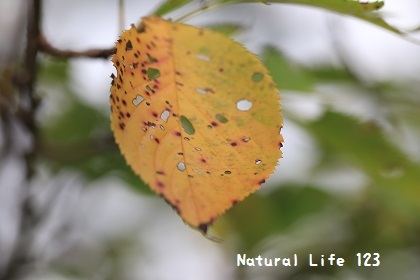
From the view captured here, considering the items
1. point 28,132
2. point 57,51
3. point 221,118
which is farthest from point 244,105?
point 28,132

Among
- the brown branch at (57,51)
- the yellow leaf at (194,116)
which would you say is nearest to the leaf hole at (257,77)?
the yellow leaf at (194,116)

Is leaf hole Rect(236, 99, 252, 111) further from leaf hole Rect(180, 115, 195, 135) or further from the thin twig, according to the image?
the thin twig

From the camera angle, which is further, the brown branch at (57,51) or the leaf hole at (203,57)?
the brown branch at (57,51)

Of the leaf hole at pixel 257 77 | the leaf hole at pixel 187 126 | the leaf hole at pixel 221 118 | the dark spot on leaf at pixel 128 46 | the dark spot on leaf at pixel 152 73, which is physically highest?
the dark spot on leaf at pixel 128 46

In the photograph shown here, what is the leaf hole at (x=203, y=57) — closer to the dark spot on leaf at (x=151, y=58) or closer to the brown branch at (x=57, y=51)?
the dark spot on leaf at (x=151, y=58)

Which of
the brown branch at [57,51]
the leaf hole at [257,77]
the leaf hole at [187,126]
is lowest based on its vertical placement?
the brown branch at [57,51]

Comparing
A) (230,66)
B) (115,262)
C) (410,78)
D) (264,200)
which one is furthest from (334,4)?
(115,262)

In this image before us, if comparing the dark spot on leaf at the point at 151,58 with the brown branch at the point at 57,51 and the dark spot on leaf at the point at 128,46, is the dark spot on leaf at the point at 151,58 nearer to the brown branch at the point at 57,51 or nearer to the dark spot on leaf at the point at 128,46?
the dark spot on leaf at the point at 128,46

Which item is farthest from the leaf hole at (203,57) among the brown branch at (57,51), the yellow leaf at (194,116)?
the brown branch at (57,51)

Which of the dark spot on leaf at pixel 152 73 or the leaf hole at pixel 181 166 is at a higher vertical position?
the dark spot on leaf at pixel 152 73

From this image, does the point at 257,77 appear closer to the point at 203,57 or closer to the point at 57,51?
the point at 203,57
